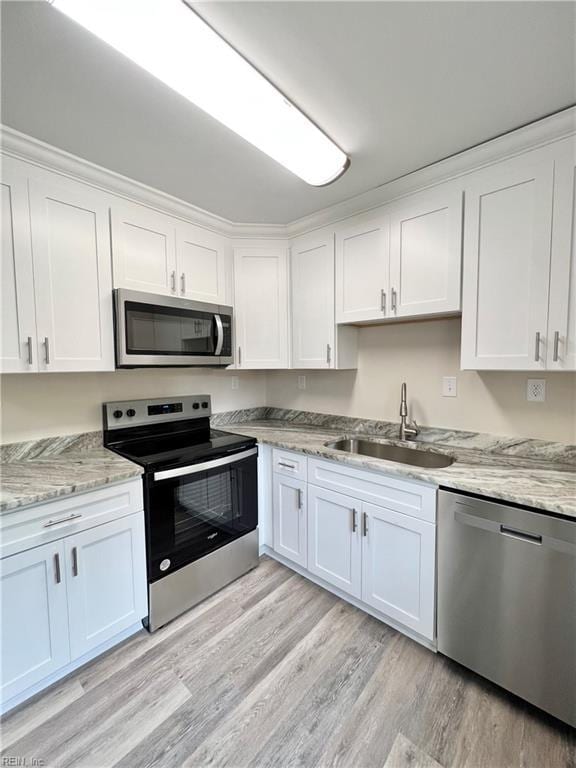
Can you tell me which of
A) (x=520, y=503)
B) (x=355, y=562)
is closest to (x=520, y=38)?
(x=520, y=503)

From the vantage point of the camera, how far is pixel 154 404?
2.24 meters

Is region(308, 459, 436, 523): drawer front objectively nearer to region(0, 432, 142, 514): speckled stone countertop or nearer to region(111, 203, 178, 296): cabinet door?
region(0, 432, 142, 514): speckled stone countertop

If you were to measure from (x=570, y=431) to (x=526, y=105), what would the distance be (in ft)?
4.71

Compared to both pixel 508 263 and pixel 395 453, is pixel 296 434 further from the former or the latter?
pixel 508 263

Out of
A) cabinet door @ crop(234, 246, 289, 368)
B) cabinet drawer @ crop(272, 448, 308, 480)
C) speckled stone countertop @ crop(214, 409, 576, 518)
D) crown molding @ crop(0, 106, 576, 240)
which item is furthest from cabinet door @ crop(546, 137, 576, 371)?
cabinet door @ crop(234, 246, 289, 368)

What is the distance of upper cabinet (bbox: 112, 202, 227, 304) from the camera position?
1833 millimetres

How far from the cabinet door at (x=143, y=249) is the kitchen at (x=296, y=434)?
2 centimetres

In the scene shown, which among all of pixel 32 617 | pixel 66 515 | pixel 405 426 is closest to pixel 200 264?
pixel 66 515

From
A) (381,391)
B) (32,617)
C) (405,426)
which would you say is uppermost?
(381,391)

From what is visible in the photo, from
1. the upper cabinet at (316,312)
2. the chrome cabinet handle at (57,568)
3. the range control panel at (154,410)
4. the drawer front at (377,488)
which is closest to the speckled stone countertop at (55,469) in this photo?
the range control panel at (154,410)

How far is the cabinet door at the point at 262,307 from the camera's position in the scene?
2.42 metres

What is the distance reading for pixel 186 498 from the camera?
1.80m

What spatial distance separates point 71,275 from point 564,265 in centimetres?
227

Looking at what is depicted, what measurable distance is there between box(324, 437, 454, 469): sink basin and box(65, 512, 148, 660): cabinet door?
1208 mm
